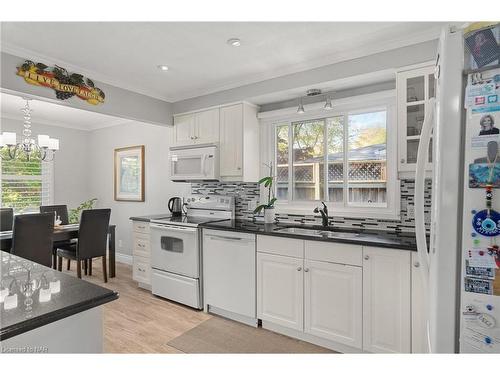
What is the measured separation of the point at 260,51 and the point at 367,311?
2.20m

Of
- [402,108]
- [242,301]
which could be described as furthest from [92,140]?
[402,108]

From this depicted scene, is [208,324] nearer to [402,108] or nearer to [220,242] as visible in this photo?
[220,242]

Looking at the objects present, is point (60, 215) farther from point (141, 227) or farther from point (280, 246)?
point (280, 246)

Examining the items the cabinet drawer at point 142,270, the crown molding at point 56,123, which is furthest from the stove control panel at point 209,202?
the crown molding at point 56,123

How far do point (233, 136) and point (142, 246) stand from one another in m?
1.82

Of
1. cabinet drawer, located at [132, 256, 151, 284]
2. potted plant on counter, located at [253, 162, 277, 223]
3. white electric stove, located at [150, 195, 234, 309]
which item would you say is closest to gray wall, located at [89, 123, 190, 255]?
white electric stove, located at [150, 195, 234, 309]

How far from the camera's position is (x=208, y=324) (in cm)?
269

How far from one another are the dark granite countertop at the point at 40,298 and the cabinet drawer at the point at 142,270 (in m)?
2.26

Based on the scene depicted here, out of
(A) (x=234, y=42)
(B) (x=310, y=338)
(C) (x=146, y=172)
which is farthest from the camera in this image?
(C) (x=146, y=172)

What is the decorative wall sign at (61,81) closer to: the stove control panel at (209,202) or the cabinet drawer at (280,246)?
the stove control panel at (209,202)

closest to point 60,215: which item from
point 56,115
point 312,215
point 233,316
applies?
point 56,115

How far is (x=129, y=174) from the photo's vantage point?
4.86 m

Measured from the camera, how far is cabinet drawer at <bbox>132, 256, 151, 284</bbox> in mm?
3514

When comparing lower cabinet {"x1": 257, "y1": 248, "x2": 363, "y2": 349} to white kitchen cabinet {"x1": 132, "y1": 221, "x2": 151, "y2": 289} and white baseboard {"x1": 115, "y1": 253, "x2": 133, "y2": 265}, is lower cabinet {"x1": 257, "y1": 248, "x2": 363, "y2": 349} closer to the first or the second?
white kitchen cabinet {"x1": 132, "y1": 221, "x2": 151, "y2": 289}
